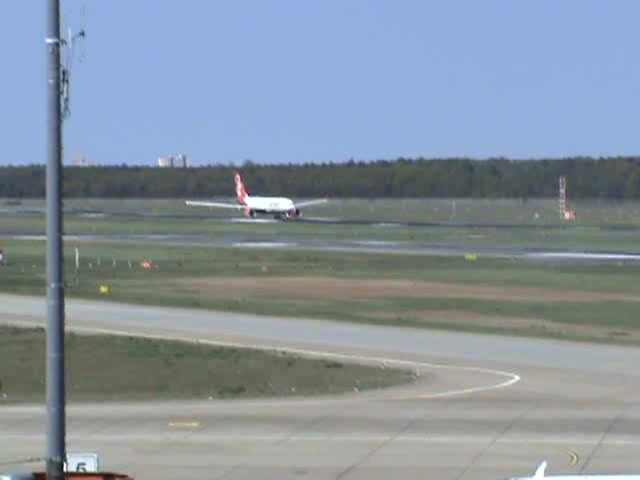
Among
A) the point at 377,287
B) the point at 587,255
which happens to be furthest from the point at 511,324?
the point at 587,255

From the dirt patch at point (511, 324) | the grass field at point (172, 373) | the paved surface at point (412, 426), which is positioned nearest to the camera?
the paved surface at point (412, 426)

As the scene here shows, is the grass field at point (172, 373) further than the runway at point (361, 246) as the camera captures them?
No

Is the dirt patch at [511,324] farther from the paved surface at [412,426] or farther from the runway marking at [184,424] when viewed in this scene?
the runway marking at [184,424]

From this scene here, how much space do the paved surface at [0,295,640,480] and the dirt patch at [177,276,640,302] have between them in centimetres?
1763

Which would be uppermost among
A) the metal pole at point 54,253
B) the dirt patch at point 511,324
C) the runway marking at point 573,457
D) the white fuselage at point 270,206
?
the metal pole at point 54,253

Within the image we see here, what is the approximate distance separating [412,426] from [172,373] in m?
9.79

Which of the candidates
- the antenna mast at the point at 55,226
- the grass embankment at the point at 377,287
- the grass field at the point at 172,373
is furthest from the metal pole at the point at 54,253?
the grass embankment at the point at 377,287

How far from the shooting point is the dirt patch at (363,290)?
61.9 m

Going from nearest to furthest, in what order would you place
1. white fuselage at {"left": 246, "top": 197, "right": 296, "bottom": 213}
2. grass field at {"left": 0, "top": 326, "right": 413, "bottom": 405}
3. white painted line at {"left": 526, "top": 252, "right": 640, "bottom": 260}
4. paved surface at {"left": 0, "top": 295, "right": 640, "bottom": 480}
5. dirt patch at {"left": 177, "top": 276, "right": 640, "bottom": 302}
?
paved surface at {"left": 0, "top": 295, "right": 640, "bottom": 480}, grass field at {"left": 0, "top": 326, "right": 413, "bottom": 405}, dirt patch at {"left": 177, "top": 276, "right": 640, "bottom": 302}, white painted line at {"left": 526, "top": 252, "right": 640, "bottom": 260}, white fuselage at {"left": 246, "top": 197, "right": 296, "bottom": 213}

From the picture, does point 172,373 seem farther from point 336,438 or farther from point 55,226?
point 55,226

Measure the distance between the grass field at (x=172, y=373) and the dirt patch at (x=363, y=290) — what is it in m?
19.6

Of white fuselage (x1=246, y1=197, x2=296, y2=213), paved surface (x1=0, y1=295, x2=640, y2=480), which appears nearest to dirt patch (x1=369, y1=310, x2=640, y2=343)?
paved surface (x1=0, y1=295, x2=640, y2=480)

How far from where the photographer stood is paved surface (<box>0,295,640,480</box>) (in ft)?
84.4

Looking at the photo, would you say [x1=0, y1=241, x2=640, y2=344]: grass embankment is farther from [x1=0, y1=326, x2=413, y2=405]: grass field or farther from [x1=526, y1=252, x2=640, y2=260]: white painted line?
[x1=0, y1=326, x2=413, y2=405]: grass field
